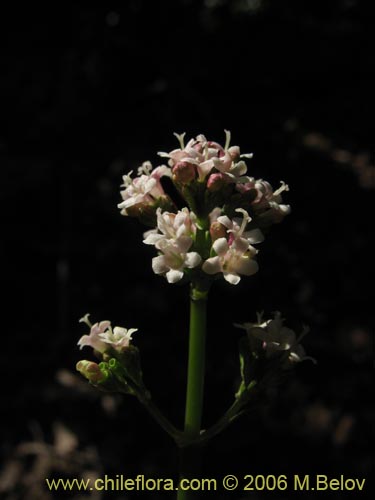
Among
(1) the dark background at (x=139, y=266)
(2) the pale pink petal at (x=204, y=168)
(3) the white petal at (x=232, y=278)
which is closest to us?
(3) the white petal at (x=232, y=278)

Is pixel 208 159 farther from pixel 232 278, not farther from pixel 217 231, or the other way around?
pixel 232 278

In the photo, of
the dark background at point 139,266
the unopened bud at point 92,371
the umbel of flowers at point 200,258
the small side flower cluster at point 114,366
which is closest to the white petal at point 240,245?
the umbel of flowers at point 200,258

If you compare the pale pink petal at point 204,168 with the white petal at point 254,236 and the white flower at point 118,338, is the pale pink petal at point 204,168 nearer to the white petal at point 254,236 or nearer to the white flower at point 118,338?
the white petal at point 254,236

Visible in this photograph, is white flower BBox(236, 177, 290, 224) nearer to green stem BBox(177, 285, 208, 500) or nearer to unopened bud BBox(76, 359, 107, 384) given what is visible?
green stem BBox(177, 285, 208, 500)

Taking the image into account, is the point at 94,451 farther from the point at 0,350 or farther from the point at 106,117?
the point at 106,117

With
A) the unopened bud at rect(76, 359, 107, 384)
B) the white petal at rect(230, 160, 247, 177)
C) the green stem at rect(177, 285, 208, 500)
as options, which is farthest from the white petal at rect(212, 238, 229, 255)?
the unopened bud at rect(76, 359, 107, 384)

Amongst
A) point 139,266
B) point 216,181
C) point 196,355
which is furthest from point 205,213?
point 139,266

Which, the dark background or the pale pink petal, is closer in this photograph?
the pale pink petal
